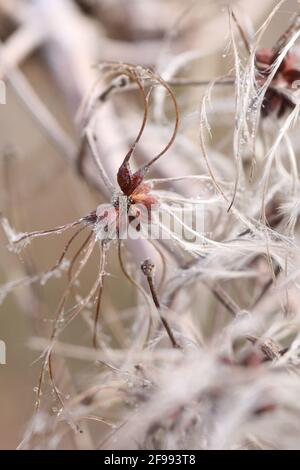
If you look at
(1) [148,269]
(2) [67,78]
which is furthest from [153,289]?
(2) [67,78]

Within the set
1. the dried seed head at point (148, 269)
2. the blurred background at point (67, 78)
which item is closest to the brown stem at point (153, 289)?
the dried seed head at point (148, 269)

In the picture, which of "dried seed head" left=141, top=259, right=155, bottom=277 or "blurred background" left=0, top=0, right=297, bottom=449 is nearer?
"dried seed head" left=141, top=259, right=155, bottom=277

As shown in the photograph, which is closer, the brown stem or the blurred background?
the brown stem

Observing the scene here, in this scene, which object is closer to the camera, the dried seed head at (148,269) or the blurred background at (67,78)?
the dried seed head at (148,269)

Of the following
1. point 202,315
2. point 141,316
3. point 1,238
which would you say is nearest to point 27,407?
point 1,238

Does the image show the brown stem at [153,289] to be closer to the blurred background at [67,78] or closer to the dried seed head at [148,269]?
the dried seed head at [148,269]

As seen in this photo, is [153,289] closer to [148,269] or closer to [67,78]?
[148,269]

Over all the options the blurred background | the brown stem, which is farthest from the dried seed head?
the blurred background

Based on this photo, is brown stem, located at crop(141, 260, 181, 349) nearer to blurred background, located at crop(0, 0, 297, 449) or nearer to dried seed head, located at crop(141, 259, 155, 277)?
dried seed head, located at crop(141, 259, 155, 277)
